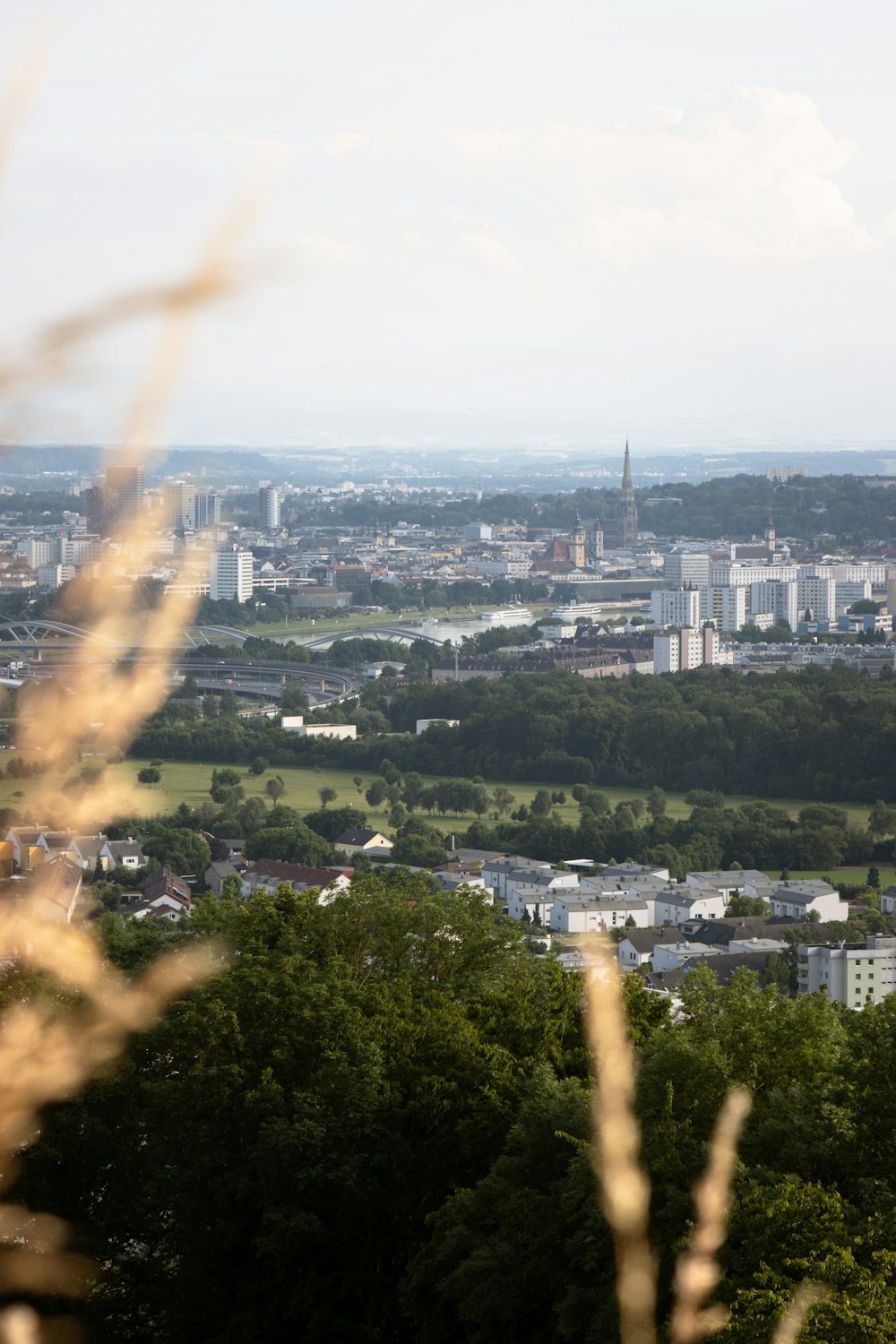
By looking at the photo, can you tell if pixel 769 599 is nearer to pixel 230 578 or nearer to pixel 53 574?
pixel 230 578

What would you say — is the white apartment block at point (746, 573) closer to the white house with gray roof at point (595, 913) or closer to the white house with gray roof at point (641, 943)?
the white house with gray roof at point (595, 913)

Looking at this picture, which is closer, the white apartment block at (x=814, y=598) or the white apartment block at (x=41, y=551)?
the white apartment block at (x=41, y=551)

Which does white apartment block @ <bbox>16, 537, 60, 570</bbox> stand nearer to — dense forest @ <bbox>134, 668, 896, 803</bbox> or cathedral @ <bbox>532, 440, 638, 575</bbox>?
dense forest @ <bbox>134, 668, 896, 803</bbox>

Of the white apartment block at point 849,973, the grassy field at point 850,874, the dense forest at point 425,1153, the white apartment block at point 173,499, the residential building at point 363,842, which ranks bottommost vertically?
the grassy field at point 850,874

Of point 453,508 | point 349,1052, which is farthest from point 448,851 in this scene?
point 453,508

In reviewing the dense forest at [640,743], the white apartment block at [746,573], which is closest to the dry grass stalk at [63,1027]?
the dense forest at [640,743]

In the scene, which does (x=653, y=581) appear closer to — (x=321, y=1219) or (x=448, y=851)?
(x=448, y=851)

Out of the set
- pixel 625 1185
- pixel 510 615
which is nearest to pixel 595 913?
pixel 625 1185

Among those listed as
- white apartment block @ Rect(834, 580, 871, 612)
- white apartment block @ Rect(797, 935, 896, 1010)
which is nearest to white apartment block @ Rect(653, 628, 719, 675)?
white apartment block @ Rect(834, 580, 871, 612)
